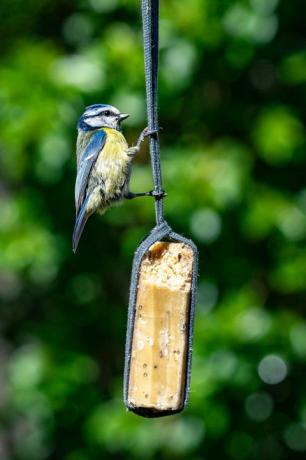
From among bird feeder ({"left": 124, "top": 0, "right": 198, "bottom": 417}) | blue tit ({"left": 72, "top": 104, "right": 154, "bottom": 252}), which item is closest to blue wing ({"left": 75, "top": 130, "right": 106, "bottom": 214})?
blue tit ({"left": 72, "top": 104, "right": 154, "bottom": 252})

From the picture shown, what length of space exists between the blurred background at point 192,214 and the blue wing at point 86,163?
1277 millimetres

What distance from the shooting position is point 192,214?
3414 mm

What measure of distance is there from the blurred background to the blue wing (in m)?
1.28

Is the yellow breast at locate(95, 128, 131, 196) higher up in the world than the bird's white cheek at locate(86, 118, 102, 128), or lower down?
lower down

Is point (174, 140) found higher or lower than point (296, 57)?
lower

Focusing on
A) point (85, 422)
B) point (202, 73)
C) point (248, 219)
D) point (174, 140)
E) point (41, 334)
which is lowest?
point (85, 422)

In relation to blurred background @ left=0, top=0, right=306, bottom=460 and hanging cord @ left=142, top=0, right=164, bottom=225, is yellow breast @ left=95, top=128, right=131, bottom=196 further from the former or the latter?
blurred background @ left=0, top=0, right=306, bottom=460

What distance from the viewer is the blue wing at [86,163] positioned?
2057 millimetres

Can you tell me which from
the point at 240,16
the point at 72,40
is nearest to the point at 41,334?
the point at 72,40

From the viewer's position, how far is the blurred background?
344 cm

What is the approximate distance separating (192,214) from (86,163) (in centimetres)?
136

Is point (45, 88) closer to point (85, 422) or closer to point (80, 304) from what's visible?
point (80, 304)

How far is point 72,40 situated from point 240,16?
75 cm

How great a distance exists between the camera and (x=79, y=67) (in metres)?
3.45
